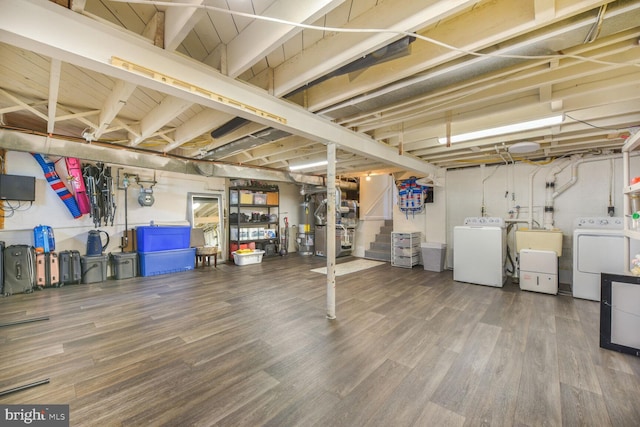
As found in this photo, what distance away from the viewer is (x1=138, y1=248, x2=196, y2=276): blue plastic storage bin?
503 centimetres

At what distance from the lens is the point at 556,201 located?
471 cm

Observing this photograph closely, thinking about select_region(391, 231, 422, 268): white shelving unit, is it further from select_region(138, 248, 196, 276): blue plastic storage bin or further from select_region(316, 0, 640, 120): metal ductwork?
select_region(138, 248, 196, 276): blue plastic storage bin

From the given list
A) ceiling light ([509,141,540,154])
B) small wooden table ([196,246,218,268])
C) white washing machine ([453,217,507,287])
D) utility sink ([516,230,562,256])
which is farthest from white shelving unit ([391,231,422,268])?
small wooden table ([196,246,218,268])

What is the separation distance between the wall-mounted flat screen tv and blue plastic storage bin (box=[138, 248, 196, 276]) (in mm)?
1842

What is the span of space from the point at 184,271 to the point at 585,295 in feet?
23.2

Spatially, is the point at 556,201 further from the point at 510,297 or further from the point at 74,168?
the point at 74,168

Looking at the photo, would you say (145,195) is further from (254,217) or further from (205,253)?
(254,217)

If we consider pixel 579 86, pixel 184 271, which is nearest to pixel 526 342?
pixel 579 86

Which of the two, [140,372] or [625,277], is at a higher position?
[625,277]

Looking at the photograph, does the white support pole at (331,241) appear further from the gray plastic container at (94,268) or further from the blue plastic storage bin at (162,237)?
the gray plastic container at (94,268)

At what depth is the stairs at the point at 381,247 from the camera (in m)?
6.87

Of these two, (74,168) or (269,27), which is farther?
(74,168)

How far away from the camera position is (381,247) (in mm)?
7113

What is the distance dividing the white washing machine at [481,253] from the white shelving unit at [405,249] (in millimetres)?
1211
